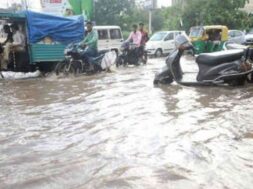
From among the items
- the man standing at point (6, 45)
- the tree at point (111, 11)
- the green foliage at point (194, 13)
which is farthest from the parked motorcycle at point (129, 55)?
the tree at point (111, 11)

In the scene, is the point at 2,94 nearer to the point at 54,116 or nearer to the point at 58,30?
the point at 54,116

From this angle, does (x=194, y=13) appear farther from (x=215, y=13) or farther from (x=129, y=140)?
(x=129, y=140)

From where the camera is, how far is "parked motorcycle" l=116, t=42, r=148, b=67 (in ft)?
52.4

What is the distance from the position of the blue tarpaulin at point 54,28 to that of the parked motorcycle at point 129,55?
1645 millimetres

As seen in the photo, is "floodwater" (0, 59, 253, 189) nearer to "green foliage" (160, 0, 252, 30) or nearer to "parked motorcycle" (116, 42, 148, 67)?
"parked motorcycle" (116, 42, 148, 67)

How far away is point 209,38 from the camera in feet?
69.5

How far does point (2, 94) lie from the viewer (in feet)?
31.9

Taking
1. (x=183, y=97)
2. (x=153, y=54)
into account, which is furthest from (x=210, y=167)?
(x=153, y=54)

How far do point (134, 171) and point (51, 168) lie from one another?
78 cm

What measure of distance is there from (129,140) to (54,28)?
967 cm

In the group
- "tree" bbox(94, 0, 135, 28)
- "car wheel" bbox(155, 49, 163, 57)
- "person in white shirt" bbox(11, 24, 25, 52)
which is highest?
"tree" bbox(94, 0, 135, 28)

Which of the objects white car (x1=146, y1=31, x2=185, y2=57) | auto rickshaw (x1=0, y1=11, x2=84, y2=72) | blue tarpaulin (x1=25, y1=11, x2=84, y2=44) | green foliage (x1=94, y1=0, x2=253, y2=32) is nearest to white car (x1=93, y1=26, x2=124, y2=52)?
white car (x1=146, y1=31, x2=185, y2=57)

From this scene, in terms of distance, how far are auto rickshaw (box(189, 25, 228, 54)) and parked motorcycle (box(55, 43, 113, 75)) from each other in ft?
25.4

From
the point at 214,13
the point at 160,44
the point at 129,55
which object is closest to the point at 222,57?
the point at 129,55
